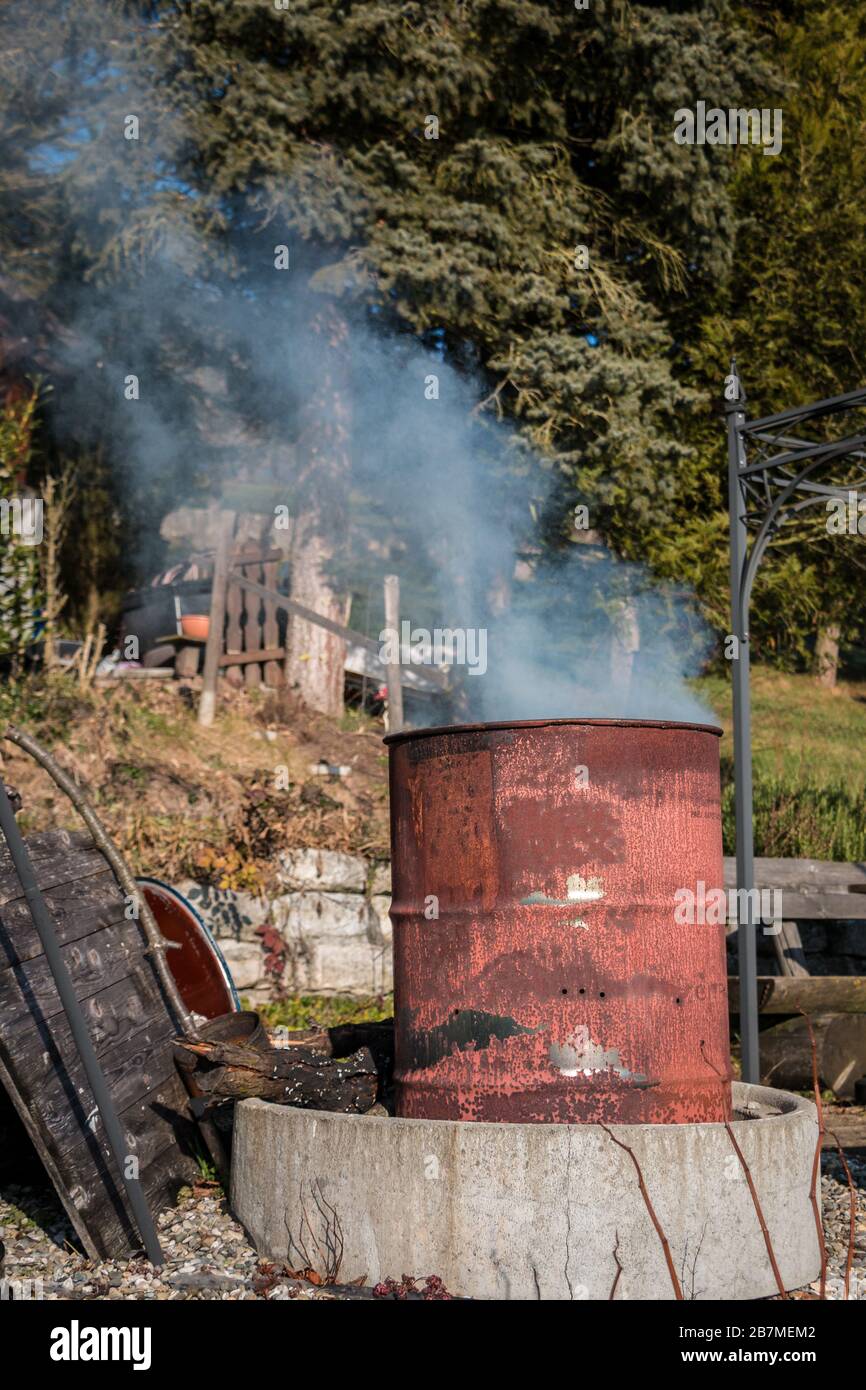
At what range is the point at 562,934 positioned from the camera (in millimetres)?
3889

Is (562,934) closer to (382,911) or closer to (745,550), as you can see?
(745,550)

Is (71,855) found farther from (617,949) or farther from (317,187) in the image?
A: (317,187)

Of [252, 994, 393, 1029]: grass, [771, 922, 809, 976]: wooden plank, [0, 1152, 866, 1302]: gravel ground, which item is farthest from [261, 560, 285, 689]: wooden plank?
[0, 1152, 866, 1302]: gravel ground

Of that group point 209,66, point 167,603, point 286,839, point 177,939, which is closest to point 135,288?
point 209,66

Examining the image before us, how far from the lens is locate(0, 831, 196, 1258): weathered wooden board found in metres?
3.94

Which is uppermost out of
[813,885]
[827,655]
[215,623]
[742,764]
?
[827,655]

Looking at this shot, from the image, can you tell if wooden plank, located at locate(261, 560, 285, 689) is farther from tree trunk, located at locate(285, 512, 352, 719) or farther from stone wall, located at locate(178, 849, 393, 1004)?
stone wall, located at locate(178, 849, 393, 1004)

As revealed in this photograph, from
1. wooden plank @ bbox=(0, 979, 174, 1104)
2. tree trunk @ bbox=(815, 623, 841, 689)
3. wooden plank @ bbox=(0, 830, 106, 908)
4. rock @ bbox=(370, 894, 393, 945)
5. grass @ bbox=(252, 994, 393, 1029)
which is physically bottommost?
grass @ bbox=(252, 994, 393, 1029)

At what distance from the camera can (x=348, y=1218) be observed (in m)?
3.74

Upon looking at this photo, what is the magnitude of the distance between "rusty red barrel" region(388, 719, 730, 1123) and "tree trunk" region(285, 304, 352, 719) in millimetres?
7010

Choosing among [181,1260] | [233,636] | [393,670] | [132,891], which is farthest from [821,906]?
[233,636]

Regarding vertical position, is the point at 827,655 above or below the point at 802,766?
above

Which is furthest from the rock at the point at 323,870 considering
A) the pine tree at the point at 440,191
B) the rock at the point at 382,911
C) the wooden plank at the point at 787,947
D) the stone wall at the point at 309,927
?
the pine tree at the point at 440,191

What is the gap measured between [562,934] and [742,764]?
7.93 ft
